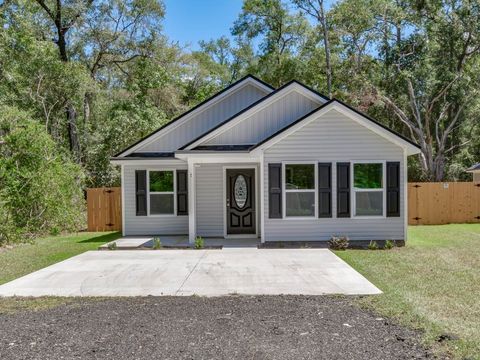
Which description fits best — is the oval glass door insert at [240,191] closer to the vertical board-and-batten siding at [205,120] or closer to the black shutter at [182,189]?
the black shutter at [182,189]

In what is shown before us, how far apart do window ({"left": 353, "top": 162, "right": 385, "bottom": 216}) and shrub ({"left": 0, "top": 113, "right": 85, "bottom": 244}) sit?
9239 mm

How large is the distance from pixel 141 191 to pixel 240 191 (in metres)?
3.15

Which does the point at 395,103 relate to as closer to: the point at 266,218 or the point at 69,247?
the point at 266,218

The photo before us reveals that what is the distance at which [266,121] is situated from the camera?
12.9 m

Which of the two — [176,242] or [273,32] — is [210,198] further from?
[273,32]

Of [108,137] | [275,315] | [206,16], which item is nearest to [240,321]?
[275,315]

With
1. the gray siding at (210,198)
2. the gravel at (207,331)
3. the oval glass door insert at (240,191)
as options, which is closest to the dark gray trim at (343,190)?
the oval glass door insert at (240,191)

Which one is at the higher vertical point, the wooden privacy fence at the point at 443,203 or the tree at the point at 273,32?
the tree at the point at 273,32

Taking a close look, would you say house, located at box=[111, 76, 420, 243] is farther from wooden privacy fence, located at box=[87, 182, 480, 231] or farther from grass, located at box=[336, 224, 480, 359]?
wooden privacy fence, located at box=[87, 182, 480, 231]

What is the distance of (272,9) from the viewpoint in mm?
30203

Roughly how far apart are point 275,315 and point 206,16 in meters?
30.6

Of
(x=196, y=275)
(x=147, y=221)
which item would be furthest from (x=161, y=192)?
(x=196, y=275)

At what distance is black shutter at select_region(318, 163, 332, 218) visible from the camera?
11797mm

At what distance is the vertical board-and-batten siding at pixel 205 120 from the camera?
46.8 ft
